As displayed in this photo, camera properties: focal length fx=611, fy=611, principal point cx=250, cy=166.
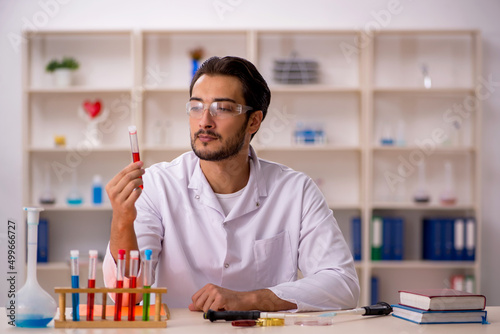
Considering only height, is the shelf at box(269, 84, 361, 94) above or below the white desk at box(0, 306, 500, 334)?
above

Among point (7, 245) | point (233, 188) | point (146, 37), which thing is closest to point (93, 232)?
point (146, 37)

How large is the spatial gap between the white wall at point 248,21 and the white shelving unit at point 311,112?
10 cm

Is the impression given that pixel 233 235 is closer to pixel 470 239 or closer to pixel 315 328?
pixel 315 328

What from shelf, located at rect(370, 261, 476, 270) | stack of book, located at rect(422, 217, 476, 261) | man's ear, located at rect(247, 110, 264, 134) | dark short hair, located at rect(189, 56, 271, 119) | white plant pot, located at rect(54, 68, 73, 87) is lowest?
shelf, located at rect(370, 261, 476, 270)

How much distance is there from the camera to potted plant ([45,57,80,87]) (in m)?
4.25

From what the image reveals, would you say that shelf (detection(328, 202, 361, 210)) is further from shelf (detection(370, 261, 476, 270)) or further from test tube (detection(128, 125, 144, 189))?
test tube (detection(128, 125, 144, 189))

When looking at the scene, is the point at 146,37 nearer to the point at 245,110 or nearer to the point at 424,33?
the point at 424,33

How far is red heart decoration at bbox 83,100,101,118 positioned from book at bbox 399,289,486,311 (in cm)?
323

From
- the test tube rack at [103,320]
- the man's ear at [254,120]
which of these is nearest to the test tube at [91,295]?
the test tube rack at [103,320]

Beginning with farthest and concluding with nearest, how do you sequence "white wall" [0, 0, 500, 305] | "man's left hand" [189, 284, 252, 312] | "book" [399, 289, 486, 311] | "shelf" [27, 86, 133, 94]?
"white wall" [0, 0, 500, 305], "shelf" [27, 86, 133, 94], "man's left hand" [189, 284, 252, 312], "book" [399, 289, 486, 311]

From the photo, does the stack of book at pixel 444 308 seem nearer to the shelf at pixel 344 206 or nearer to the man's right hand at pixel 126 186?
the man's right hand at pixel 126 186

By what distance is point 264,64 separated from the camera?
4445 millimetres

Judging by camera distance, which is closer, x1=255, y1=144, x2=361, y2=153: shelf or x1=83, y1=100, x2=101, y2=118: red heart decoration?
x1=255, y1=144, x2=361, y2=153: shelf

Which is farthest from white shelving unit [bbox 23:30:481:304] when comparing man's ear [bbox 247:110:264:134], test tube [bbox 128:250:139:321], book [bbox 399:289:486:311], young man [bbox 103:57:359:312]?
test tube [bbox 128:250:139:321]
